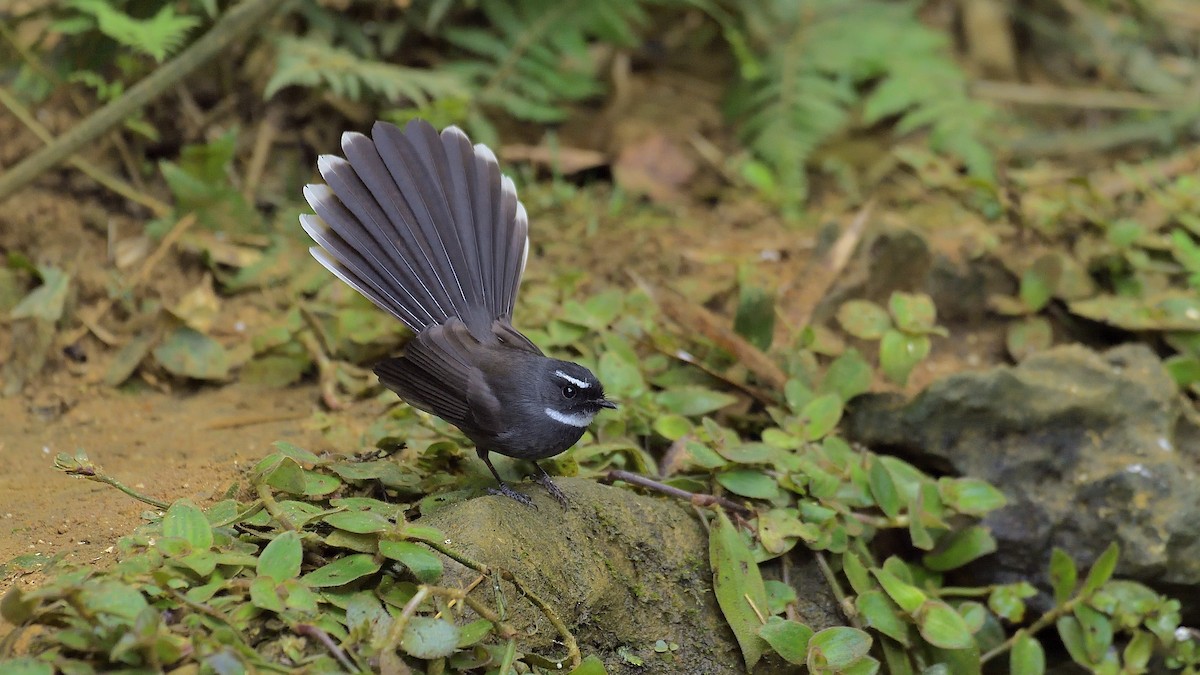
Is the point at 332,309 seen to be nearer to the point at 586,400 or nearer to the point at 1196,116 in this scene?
the point at 586,400

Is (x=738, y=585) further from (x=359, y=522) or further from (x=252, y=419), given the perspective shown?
(x=252, y=419)

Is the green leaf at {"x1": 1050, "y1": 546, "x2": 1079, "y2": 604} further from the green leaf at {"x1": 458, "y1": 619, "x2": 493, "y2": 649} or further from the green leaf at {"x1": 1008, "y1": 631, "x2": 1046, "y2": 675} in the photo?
the green leaf at {"x1": 458, "y1": 619, "x2": 493, "y2": 649}

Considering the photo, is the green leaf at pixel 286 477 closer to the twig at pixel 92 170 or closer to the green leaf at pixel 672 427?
the green leaf at pixel 672 427

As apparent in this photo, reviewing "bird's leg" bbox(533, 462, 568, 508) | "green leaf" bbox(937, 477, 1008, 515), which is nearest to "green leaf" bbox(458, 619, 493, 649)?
"bird's leg" bbox(533, 462, 568, 508)

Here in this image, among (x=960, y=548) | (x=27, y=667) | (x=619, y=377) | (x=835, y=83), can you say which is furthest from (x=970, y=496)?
(x=835, y=83)

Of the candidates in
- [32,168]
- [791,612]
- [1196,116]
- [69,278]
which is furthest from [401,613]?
[1196,116]

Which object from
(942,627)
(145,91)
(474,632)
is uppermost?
(145,91)

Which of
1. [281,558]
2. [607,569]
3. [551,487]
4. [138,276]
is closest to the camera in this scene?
[281,558]
